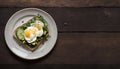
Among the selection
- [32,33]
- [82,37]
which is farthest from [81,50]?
[32,33]

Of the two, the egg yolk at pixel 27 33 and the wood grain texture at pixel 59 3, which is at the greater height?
the wood grain texture at pixel 59 3

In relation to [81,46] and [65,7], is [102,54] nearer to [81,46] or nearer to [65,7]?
[81,46]

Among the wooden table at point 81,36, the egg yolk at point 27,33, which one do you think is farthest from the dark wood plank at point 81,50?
the egg yolk at point 27,33

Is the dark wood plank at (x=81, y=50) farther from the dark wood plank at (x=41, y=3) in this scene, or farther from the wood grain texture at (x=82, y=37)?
the dark wood plank at (x=41, y=3)

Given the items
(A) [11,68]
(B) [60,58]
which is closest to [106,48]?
(B) [60,58]

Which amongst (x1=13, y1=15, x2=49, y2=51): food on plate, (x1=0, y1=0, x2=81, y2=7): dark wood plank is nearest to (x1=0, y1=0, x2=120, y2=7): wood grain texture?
(x1=0, y1=0, x2=81, y2=7): dark wood plank
